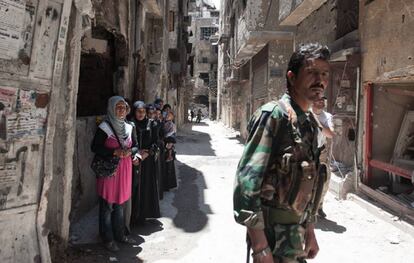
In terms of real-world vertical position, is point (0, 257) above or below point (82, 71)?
below

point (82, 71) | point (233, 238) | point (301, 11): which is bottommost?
point (233, 238)

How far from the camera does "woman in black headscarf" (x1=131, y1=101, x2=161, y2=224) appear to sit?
4.93m

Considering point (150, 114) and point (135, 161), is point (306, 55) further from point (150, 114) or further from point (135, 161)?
point (150, 114)

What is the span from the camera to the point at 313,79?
2.00 metres

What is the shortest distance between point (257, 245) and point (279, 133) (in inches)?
22.2

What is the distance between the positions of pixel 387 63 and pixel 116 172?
4.20m

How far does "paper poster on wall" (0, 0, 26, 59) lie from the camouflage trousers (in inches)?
87.0

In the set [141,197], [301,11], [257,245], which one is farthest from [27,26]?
[301,11]

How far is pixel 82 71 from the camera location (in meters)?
7.16

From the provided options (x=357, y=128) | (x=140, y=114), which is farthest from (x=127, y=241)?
(x=357, y=128)

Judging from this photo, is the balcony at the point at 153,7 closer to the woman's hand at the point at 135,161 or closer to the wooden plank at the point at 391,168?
the woman's hand at the point at 135,161

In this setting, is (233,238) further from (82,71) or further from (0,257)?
(82,71)

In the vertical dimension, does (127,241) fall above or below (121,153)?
below

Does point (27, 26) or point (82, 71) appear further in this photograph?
point (82, 71)
